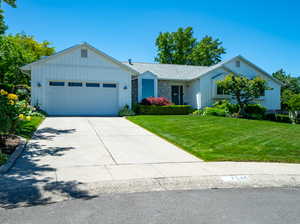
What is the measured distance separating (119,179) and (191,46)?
41948mm

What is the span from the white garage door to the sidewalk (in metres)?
12.5

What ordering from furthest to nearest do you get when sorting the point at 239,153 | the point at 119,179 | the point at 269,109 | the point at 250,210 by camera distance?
the point at 269,109 → the point at 239,153 → the point at 119,179 → the point at 250,210

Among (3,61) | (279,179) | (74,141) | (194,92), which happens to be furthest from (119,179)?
(3,61)

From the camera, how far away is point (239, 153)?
8.10m

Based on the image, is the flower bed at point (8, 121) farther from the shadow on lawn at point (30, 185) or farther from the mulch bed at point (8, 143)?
the shadow on lawn at point (30, 185)

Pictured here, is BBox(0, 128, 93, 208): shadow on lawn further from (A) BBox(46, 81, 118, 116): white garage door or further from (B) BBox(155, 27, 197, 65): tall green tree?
(B) BBox(155, 27, 197, 65): tall green tree

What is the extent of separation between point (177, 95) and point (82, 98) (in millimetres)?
9218

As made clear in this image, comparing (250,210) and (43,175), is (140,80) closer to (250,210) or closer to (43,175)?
(43,175)

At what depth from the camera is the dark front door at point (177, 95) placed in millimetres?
23311

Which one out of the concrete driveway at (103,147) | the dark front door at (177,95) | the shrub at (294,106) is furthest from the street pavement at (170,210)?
the shrub at (294,106)

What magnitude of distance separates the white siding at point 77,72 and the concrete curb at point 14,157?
9413mm

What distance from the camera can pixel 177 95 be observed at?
23.5 m

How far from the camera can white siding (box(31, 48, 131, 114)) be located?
56.4 feet

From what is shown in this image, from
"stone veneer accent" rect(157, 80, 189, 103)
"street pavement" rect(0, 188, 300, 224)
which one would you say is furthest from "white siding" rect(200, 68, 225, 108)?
"street pavement" rect(0, 188, 300, 224)
